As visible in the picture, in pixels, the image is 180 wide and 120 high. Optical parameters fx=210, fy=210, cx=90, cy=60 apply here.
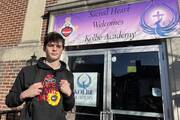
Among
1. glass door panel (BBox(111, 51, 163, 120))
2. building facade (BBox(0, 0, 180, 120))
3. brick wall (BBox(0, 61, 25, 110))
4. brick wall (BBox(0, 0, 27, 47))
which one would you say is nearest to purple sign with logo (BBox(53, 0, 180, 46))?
building facade (BBox(0, 0, 180, 120))

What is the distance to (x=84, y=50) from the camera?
4.85 metres

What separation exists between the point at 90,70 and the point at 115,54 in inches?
25.9

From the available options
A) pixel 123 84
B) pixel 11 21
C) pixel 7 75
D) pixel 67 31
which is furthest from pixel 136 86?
pixel 11 21

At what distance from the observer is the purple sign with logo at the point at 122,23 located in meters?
4.01

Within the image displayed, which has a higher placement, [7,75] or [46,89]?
[7,75]

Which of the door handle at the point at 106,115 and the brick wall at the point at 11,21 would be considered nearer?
the door handle at the point at 106,115

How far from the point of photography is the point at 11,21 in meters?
5.84

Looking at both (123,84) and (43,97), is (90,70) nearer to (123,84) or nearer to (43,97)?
(123,84)

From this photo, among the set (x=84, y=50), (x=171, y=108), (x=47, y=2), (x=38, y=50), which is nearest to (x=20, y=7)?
(x=47, y=2)

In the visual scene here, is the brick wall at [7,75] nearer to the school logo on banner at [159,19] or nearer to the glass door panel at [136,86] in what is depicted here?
the glass door panel at [136,86]

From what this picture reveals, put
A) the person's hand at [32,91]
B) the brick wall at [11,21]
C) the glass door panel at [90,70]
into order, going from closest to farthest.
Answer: the person's hand at [32,91]
the glass door panel at [90,70]
the brick wall at [11,21]

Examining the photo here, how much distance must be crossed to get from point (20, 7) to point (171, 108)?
4681 millimetres

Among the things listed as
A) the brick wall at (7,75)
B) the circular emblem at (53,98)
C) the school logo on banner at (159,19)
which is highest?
the school logo on banner at (159,19)

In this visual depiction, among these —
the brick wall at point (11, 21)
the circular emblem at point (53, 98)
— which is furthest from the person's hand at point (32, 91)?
the brick wall at point (11, 21)
